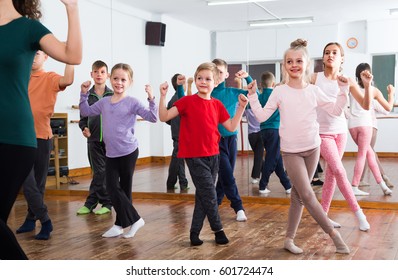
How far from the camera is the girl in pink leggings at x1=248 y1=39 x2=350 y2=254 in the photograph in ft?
11.1

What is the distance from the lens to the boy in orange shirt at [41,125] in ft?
12.7

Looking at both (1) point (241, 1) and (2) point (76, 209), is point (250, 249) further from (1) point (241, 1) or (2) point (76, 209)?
(1) point (241, 1)

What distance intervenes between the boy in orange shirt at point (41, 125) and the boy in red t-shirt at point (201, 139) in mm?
847

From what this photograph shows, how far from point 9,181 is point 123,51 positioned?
4.56 meters

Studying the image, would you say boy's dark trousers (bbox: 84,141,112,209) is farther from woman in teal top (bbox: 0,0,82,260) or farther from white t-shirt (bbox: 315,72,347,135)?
woman in teal top (bbox: 0,0,82,260)

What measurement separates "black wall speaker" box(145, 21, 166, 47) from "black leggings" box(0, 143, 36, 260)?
4.31 meters

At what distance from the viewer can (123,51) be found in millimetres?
6320

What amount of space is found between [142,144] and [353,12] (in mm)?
2690

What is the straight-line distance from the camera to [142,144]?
20.5ft

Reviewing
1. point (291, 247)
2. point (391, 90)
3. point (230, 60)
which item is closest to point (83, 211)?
point (230, 60)

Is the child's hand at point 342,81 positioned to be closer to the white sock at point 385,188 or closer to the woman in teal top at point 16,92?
the woman in teal top at point 16,92

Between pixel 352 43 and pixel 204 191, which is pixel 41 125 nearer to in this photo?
pixel 204 191

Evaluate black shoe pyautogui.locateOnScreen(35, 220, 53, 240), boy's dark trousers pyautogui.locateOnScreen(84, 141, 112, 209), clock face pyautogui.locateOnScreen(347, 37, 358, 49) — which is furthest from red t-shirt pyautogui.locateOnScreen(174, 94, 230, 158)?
clock face pyautogui.locateOnScreen(347, 37, 358, 49)
